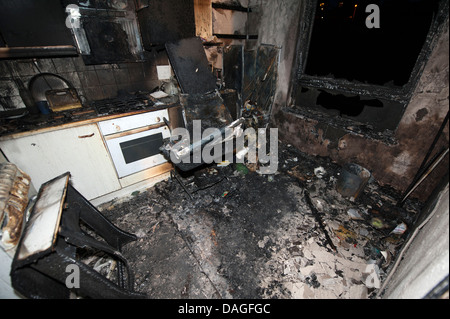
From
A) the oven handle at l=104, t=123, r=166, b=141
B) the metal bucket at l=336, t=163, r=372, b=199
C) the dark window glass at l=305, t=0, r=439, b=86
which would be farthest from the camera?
the metal bucket at l=336, t=163, r=372, b=199

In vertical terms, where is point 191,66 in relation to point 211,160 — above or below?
above

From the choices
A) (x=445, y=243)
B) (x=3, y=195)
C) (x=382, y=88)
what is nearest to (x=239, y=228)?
(x=445, y=243)

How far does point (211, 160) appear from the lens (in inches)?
94.0

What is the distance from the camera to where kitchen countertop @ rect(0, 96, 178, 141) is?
71.9 inches

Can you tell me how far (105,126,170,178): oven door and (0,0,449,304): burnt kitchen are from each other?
0.02 meters

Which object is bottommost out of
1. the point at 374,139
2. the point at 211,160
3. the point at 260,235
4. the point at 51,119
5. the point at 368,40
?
the point at 260,235

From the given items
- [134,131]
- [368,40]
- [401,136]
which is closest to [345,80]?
[368,40]

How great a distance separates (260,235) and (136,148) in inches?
77.6

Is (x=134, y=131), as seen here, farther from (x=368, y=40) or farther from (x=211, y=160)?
(x=368, y=40)

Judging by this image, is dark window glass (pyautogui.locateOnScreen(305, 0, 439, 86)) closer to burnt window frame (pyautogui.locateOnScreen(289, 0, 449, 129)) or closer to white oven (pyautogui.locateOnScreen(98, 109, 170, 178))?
burnt window frame (pyautogui.locateOnScreen(289, 0, 449, 129))

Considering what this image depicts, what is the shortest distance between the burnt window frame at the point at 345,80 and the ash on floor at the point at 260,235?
1.18 m

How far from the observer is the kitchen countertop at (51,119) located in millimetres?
1825

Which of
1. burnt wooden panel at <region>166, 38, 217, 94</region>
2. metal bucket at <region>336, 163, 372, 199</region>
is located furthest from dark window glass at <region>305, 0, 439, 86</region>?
burnt wooden panel at <region>166, 38, 217, 94</region>

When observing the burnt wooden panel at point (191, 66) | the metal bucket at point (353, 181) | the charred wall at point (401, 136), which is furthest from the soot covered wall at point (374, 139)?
the burnt wooden panel at point (191, 66)
